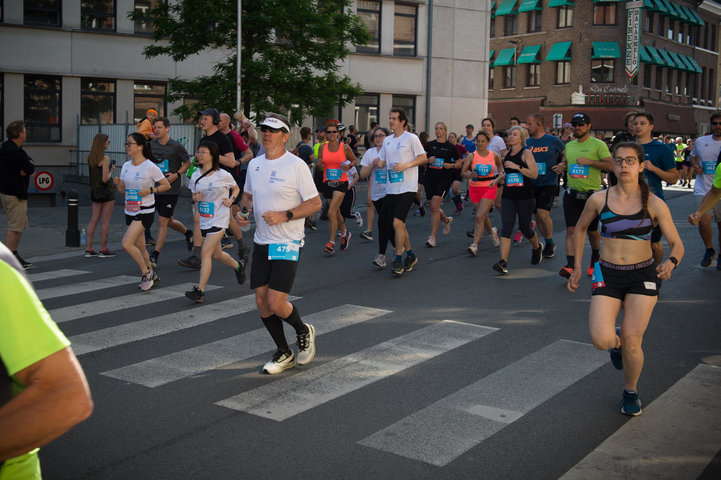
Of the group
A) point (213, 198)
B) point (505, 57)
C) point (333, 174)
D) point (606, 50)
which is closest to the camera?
point (213, 198)

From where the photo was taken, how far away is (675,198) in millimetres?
23812

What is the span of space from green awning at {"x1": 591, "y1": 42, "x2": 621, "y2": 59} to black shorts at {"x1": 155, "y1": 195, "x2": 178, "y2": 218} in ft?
139

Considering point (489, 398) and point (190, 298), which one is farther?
point (190, 298)

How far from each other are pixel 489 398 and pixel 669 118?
177 feet

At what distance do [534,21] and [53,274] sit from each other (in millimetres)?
47025

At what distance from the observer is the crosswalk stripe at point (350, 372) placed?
17.6ft

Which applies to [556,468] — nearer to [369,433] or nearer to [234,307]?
[369,433]

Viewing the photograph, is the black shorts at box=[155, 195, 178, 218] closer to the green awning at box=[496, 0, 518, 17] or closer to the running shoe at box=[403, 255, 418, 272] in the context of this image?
the running shoe at box=[403, 255, 418, 272]

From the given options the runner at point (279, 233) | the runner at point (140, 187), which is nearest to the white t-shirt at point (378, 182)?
the runner at point (140, 187)

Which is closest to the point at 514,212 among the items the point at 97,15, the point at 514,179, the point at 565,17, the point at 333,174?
the point at 514,179

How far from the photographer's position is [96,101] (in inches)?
1113

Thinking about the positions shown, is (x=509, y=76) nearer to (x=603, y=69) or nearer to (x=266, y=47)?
(x=603, y=69)

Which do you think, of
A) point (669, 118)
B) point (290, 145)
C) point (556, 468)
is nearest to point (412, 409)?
point (556, 468)

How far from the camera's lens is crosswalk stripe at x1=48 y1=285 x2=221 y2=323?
26.8 feet
